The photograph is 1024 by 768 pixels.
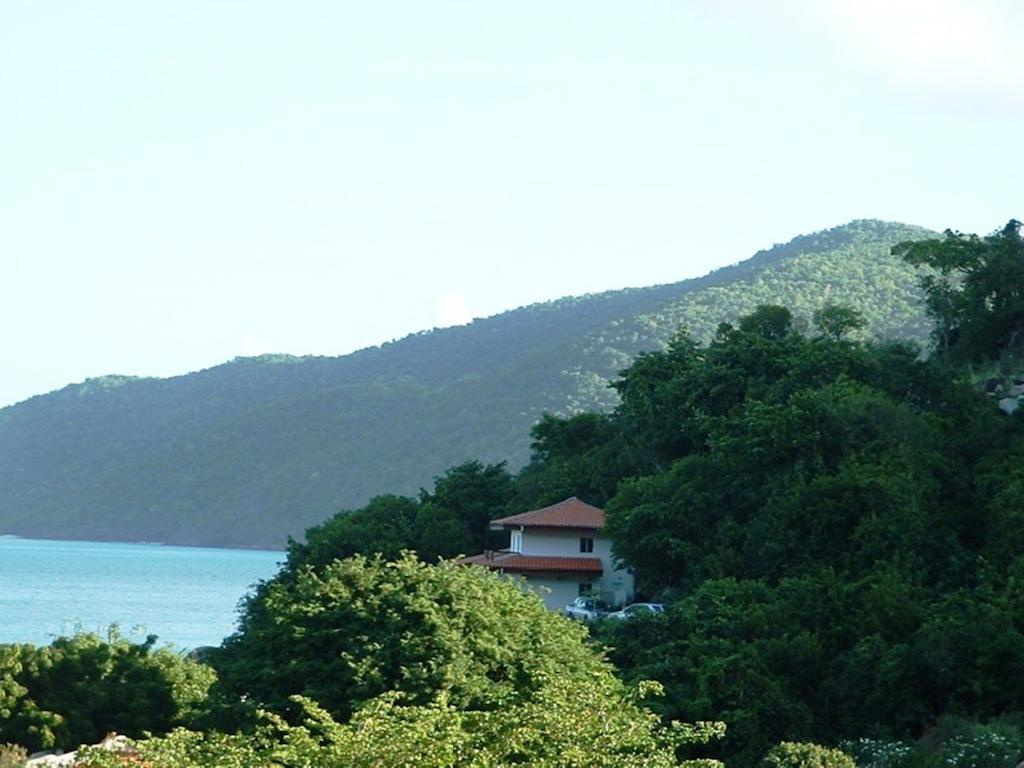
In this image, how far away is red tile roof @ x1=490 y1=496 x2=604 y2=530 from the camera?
56781 mm

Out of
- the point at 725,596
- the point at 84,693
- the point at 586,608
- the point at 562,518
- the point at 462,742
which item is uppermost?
the point at 562,518

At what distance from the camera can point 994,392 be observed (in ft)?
190

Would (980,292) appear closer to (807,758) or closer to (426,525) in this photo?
(426,525)

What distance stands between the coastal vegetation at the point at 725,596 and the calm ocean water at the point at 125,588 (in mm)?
17258

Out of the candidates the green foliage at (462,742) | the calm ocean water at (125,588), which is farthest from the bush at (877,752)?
the calm ocean water at (125,588)

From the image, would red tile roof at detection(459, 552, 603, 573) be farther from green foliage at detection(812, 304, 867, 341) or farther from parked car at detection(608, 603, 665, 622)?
green foliage at detection(812, 304, 867, 341)

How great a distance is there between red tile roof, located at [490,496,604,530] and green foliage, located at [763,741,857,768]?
24148 millimetres

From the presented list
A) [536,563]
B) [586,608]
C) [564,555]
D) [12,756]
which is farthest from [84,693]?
[564,555]

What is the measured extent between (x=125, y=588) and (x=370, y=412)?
48757mm

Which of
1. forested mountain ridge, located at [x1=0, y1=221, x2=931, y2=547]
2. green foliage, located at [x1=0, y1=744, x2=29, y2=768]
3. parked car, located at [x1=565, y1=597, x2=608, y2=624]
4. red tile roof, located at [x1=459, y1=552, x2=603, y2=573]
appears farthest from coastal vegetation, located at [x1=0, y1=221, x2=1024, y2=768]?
forested mountain ridge, located at [x1=0, y1=221, x2=931, y2=547]

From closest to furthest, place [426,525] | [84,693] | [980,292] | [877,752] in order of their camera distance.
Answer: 1. [877,752]
2. [84,693]
3. [980,292]
4. [426,525]

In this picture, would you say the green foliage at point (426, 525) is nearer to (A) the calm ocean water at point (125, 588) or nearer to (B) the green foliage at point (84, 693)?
(A) the calm ocean water at point (125, 588)

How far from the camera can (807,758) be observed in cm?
3147

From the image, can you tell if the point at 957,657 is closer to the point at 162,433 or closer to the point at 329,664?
the point at 329,664
